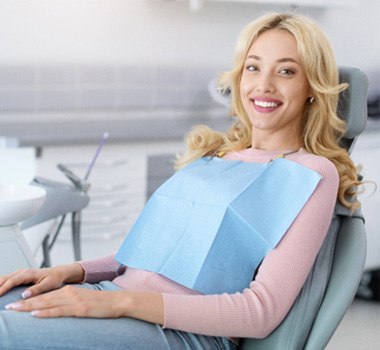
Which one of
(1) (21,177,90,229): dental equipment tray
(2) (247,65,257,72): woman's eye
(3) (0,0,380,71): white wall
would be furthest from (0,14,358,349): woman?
(3) (0,0,380,71): white wall

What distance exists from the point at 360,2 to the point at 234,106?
254 cm

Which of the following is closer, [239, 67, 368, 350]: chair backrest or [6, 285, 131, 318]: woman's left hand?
[6, 285, 131, 318]: woman's left hand

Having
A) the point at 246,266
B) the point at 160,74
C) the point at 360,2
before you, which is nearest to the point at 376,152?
the point at 360,2

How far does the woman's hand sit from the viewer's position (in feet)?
4.82

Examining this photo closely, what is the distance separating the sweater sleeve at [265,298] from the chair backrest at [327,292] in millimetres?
39

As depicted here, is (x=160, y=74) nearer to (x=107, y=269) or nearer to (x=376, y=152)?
(x=376, y=152)

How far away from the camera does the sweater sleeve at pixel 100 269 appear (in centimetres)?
184

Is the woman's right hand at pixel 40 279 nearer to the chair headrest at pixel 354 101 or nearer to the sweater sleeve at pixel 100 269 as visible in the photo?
the sweater sleeve at pixel 100 269

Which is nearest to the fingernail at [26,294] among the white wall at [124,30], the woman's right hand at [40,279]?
the woman's right hand at [40,279]

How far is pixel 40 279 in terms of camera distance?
5.62 feet

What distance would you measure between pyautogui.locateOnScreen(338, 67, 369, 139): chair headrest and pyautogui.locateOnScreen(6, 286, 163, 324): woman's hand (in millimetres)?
616

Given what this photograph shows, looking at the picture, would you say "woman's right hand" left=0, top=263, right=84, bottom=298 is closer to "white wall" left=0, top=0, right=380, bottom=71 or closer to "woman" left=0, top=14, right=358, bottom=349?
"woman" left=0, top=14, right=358, bottom=349

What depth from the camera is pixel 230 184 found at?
5.79ft

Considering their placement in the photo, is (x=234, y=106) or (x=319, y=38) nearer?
(x=319, y=38)
